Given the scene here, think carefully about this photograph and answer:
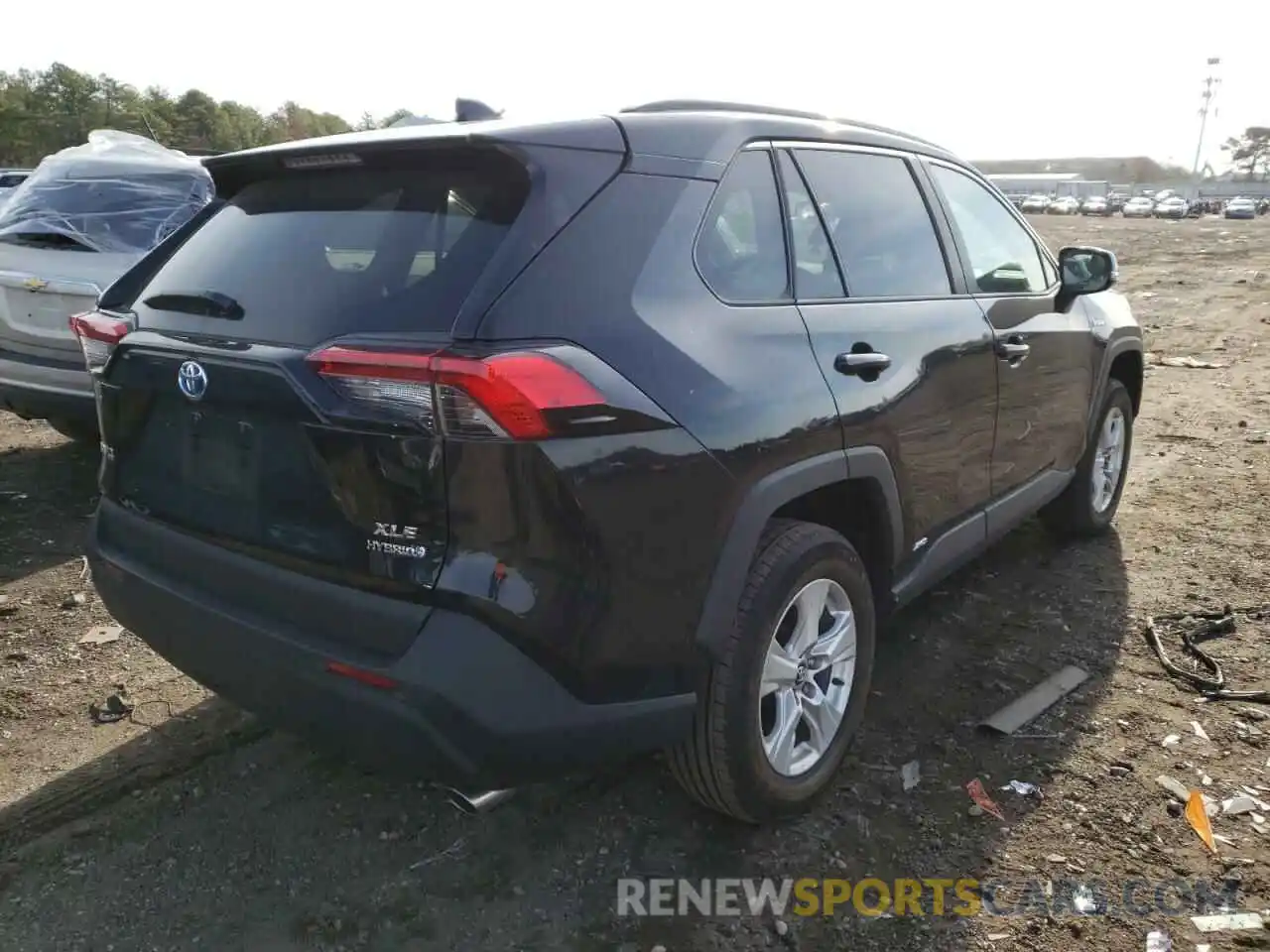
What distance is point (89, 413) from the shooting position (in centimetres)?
502


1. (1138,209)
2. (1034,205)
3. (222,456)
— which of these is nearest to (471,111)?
(222,456)

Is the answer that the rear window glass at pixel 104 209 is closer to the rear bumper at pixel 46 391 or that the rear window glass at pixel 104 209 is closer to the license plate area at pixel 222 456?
the rear bumper at pixel 46 391

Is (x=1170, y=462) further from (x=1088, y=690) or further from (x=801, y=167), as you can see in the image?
(x=801, y=167)

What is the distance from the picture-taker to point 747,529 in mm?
2297

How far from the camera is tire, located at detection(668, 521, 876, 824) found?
2.34 meters

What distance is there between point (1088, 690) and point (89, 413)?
16.0ft

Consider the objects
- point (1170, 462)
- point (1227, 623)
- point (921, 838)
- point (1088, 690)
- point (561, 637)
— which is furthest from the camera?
point (1170, 462)

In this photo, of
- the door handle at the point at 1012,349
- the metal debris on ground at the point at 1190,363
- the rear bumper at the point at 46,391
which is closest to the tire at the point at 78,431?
the rear bumper at the point at 46,391

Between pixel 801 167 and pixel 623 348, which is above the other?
pixel 801 167

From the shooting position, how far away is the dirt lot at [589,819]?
93.1 inches

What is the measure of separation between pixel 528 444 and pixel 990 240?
2.65 meters

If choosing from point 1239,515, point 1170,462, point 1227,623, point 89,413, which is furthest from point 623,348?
point 1170,462

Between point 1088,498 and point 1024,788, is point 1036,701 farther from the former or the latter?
point 1088,498

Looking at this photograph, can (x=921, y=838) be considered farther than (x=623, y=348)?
Yes
